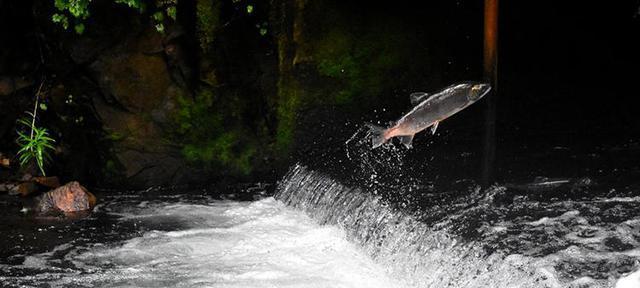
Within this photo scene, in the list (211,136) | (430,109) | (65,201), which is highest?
(430,109)

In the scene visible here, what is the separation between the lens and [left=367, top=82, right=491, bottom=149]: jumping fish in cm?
543

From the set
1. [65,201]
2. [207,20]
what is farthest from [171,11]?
[65,201]

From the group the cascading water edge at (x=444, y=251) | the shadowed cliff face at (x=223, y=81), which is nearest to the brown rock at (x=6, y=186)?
the shadowed cliff face at (x=223, y=81)

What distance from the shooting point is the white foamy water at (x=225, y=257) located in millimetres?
5957

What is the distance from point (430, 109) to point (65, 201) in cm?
417

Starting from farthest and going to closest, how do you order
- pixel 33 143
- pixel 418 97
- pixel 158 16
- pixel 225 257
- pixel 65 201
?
1. pixel 33 143
2. pixel 158 16
3. pixel 65 201
4. pixel 225 257
5. pixel 418 97

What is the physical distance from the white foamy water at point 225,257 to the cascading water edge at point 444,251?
16 centimetres

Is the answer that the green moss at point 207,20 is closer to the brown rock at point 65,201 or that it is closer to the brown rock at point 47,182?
the brown rock at point 65,201

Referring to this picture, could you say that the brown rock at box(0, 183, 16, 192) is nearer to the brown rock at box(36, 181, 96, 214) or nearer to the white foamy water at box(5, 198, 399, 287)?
the brown rock at box(36, 181, 96, 214)

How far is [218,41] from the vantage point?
8352mm

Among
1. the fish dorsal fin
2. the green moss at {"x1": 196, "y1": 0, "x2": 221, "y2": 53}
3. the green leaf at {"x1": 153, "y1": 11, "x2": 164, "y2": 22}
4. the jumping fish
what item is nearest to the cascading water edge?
the jumping fish

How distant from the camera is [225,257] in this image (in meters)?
6.50

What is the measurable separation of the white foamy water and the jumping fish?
3.78 feet

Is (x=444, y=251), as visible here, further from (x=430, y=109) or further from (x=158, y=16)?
(x=158, y=16)
